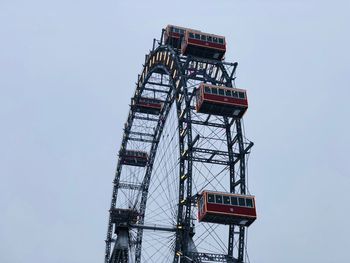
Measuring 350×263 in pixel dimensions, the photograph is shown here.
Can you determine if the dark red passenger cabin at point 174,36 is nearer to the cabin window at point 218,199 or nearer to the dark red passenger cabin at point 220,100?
the dark red passenger cabin at point 220,100

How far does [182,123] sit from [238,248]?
13.8 m

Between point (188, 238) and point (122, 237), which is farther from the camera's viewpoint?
point (122, 237)

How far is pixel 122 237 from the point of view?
6003 centimetres

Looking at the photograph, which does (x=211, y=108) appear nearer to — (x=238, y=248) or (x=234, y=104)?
(x=234, y=104)

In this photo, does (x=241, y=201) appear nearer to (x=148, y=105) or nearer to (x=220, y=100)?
(x=220, y=100)

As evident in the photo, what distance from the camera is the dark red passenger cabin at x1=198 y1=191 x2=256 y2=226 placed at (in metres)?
46.8

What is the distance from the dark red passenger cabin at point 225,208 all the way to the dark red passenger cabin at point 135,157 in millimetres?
32926

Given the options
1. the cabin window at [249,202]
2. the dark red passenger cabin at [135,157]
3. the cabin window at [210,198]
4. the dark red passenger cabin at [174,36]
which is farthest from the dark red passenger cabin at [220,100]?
the dark red passenger cabin at [135,157]

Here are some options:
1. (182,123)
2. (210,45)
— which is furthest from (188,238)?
(210,45)

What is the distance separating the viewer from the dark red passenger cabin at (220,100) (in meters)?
51.9

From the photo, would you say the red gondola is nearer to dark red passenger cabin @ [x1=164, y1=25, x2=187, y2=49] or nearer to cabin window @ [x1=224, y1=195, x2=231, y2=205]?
dark red passenger cabin @ [x1=164, y1=25, x2=187, y2=49]

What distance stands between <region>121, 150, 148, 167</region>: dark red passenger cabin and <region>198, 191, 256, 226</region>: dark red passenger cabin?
3293 centimetres

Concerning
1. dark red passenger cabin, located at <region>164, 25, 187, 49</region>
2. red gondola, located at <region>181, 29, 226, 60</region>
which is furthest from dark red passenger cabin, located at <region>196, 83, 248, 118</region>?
dark red passenger cabin, located at <region>164, 25, 187, 49</region>

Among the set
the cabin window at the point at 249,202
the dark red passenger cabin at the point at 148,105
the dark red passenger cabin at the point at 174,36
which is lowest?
the cabin window at the point at 249,202
